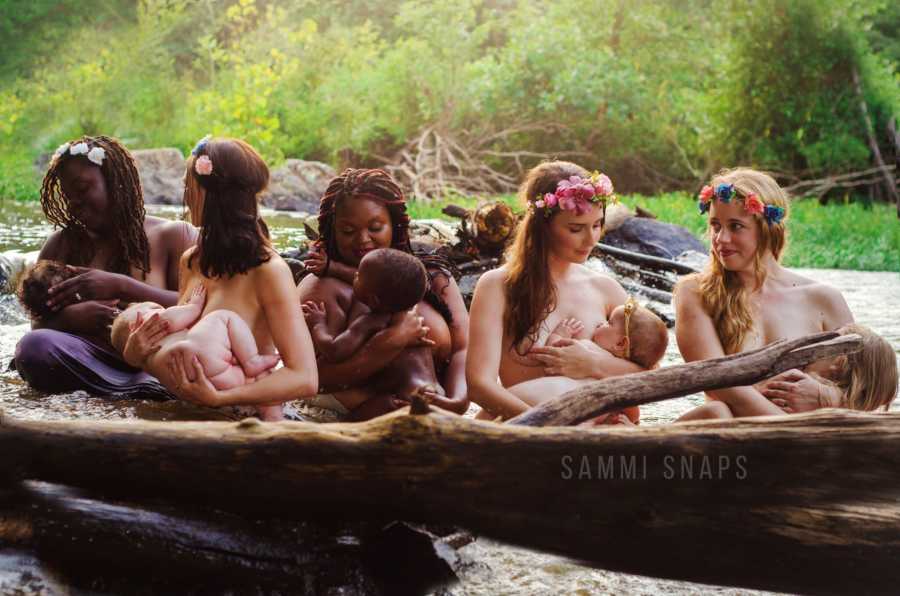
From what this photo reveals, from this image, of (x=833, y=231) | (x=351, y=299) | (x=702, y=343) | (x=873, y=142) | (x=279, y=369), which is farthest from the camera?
(x=873, y=142)

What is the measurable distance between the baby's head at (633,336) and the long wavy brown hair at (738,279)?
7.7 inches

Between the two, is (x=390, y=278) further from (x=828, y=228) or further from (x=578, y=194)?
(x=828, y=228)

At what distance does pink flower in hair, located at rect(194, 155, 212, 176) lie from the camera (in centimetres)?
342

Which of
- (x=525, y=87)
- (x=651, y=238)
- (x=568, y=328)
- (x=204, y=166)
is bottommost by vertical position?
(x=651, y=238)

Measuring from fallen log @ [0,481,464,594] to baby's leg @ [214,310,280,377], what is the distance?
783 millimetres

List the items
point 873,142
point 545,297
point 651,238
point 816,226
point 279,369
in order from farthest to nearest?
point 873,142
point 816,226
point 651,238
point 545,297
point 279,369

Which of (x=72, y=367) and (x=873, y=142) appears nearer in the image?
(x=72, y=367)

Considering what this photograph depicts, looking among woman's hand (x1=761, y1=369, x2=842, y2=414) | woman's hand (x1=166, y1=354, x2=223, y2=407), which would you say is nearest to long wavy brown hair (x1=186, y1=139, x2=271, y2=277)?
woman's hand (x1=166, y1=354, x2=223, y2=407)

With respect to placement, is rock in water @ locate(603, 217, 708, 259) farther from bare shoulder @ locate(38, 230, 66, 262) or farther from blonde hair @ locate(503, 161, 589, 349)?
bare shoulder @ locate(38, 230, 66, 262)

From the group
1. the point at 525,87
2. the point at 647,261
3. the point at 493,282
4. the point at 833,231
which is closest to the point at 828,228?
the point at 833,231

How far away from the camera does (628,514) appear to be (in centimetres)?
244

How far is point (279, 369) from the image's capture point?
11.0ft

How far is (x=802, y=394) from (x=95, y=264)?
2869mm

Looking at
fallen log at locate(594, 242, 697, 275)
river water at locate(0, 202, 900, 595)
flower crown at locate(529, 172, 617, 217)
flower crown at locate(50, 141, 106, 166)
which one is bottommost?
river water at locate(0, 202, 900, 595)
